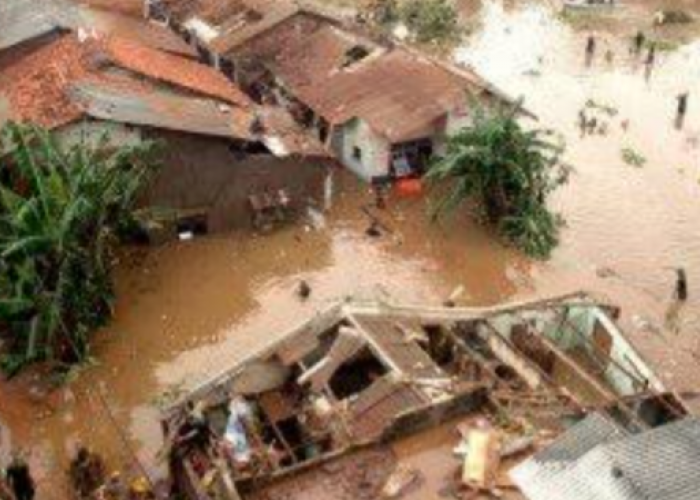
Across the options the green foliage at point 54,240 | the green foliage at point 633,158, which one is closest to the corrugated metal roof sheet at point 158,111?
the green foliage at point 54,240

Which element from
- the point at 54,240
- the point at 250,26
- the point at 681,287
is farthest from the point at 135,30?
the point at 681,287

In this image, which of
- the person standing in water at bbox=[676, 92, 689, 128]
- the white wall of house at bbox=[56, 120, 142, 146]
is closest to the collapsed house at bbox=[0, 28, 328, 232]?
the white wall of house at bbox=[56, 120, 142, 146]

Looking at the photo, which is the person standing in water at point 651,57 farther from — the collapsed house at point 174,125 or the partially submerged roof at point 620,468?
the partially submerged roof at point 620,468

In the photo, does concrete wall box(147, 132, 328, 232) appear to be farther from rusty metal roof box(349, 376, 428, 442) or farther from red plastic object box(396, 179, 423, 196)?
rusty metal roof box(349, 376, 428, 442)

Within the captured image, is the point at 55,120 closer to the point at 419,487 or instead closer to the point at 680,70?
the point at 419,487

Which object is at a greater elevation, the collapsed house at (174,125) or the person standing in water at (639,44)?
the collapsed house at (174,125)

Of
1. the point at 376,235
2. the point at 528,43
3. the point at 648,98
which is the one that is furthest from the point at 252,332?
the point at 528,43
